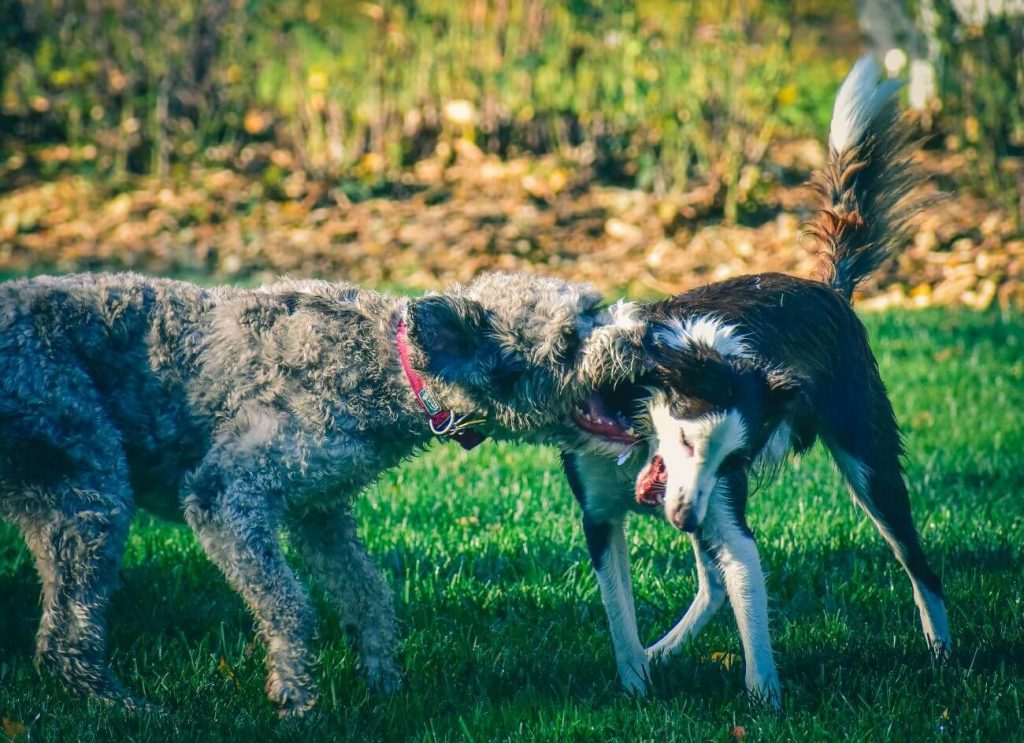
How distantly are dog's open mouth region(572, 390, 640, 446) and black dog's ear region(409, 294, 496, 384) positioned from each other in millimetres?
345

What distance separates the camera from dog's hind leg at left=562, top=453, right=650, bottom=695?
12.9 feet

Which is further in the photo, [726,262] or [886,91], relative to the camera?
[726,262]

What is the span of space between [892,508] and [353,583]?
1.95 m

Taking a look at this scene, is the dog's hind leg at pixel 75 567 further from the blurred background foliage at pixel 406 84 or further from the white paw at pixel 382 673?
the blurred background foliage at pixel 406 84

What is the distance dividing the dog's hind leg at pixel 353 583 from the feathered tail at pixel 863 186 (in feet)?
7.05

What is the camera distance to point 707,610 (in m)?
4.28

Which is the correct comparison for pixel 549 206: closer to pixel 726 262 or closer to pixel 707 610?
pixel 726 262

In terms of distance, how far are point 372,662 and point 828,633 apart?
5.24 ft

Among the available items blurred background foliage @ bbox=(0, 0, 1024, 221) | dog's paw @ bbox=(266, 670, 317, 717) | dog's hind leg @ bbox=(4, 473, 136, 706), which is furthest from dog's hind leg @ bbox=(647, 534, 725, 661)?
blurred background foliage @ bbox=(0, 0, 1024, 221)

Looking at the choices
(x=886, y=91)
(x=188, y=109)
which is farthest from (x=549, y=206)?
(x=886, y=91)

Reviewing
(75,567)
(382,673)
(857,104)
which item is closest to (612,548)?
(382,673)

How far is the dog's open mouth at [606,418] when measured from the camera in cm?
381

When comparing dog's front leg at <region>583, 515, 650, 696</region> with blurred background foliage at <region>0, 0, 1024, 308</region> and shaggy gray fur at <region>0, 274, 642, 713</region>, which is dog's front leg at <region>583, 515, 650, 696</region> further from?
blurred background foliage at <region>0, 0, 1024, 308</region>

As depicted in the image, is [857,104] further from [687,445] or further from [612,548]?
[612,548]
